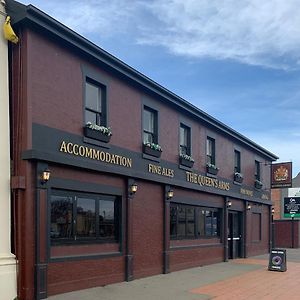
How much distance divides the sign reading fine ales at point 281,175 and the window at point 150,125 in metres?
13.6

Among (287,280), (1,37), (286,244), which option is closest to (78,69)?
(1,37)

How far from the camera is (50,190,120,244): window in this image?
11516 millimetres

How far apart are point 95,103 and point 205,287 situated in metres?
6.02

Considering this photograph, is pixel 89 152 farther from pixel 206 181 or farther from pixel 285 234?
pixel 285 234

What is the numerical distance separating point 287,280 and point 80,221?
7444 mm

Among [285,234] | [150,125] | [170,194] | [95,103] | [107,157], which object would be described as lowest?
[285,234]

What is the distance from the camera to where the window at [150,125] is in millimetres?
15578

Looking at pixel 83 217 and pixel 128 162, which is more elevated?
pixel 128 162

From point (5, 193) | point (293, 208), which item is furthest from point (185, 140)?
point (293, 208)

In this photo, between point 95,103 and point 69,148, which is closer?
point 69,148

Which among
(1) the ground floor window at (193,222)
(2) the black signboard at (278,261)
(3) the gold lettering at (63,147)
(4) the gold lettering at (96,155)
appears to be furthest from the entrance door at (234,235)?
(3) the gold lettering at (63,147)

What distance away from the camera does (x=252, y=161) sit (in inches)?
1009

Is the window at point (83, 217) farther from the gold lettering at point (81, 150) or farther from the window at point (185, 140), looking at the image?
the window at point (185, 140)

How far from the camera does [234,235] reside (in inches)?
911
